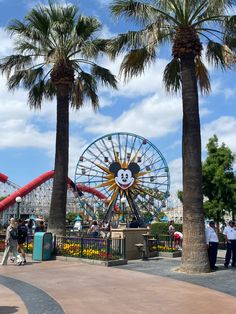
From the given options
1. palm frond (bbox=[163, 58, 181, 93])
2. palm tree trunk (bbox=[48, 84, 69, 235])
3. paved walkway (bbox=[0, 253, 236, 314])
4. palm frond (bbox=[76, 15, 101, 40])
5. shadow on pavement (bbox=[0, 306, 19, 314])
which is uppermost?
palm frond (bbox=[76, 15, 101, 40])

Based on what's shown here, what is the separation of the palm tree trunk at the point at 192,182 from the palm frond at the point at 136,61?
59.3 inches

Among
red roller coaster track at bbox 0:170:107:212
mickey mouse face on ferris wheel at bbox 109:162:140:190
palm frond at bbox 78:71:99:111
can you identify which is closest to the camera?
palm frond at bbox 78:71:99:111

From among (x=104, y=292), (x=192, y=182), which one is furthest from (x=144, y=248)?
(x=104, y=292)

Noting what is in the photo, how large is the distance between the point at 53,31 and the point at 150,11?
6.30 metres

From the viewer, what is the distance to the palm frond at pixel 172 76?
655 inches

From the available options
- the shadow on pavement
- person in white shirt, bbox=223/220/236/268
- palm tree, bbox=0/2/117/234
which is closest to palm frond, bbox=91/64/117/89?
palm tree, bbox=0/2/117/234

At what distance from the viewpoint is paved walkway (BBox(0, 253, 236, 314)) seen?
8.17 metres

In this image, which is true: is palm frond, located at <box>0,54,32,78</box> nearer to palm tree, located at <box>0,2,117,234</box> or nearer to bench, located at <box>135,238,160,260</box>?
palm tree, located at <box>0,2,117,234</box>

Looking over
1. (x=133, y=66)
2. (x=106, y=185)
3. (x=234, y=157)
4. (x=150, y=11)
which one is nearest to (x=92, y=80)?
(x=133, y=66)

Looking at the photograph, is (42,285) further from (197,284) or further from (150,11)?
(150,11)

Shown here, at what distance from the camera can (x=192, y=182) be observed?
13359mm

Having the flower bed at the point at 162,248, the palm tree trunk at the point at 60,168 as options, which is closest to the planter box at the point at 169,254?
the flower bed at the point at 162,248

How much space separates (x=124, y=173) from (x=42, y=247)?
57.9 ft

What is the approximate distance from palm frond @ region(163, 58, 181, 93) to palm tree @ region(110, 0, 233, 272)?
1520 millimetres
